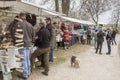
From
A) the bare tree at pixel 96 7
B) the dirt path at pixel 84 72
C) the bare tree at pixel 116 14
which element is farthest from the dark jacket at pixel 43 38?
the bare tree at pixel 116 14

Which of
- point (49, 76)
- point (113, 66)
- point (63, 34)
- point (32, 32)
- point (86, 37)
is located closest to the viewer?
point (32, 32)

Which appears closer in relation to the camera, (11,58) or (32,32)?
(11,58)

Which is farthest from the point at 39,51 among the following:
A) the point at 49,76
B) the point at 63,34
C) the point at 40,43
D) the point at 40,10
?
the point at 63,34

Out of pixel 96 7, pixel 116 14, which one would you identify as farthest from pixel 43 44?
pixel 116 14

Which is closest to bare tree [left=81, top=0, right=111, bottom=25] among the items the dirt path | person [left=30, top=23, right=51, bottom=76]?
the dirt path

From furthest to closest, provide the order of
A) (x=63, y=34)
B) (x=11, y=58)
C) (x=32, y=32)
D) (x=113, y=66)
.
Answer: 1. (x=63, y=34)
2. (x=113, y=66)
3. (x=32, y=32)
4. (x=11, y=58)

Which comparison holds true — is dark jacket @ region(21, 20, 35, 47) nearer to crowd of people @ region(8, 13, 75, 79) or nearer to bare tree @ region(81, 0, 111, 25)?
crowd of people @ region(8, 13, 75, 79)

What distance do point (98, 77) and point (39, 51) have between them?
7.88 ft

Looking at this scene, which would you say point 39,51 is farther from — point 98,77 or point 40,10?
point 40,10

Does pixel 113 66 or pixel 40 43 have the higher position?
pixel 40 43

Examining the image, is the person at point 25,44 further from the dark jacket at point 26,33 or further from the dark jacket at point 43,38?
the dark jacket at point 43,38

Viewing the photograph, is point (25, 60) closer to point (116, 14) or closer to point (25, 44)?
point (25, 44)

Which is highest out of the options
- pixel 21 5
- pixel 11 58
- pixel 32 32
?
pixel 21 5

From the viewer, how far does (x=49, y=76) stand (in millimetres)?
10469
